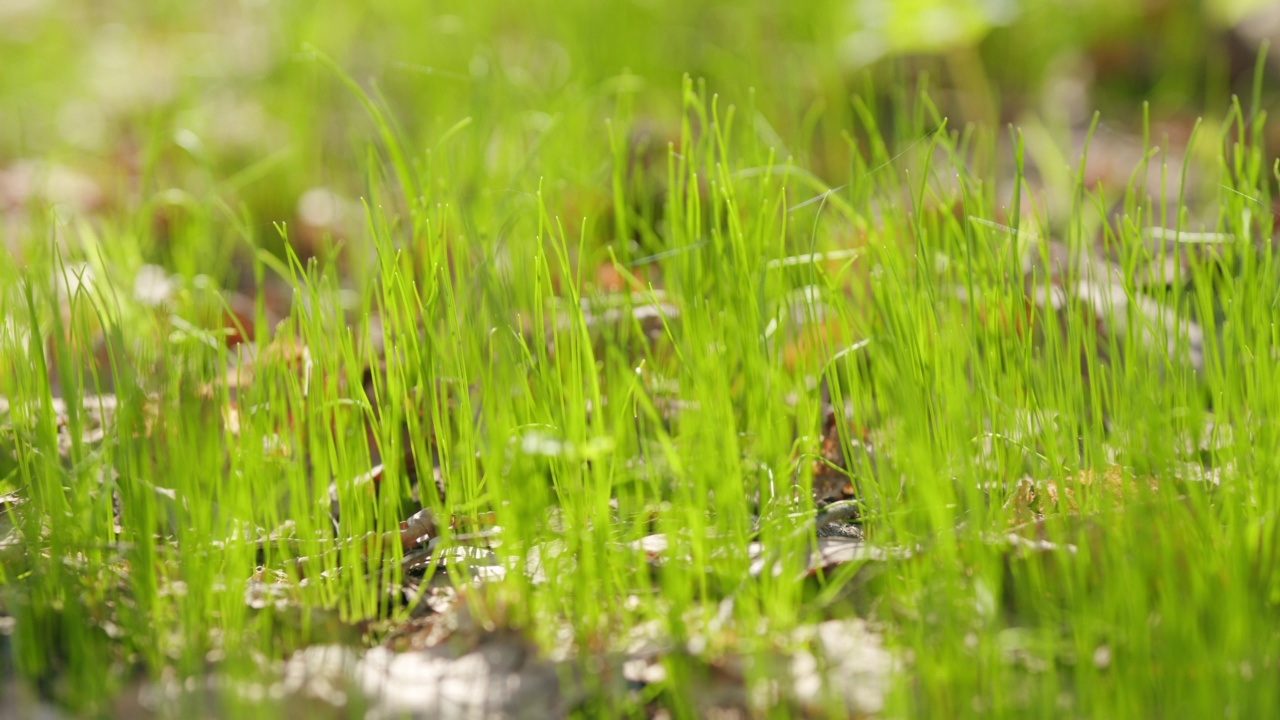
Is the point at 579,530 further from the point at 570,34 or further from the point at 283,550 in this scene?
the point at 570,34

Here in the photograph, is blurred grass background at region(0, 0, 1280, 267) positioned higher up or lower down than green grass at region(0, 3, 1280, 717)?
higher up

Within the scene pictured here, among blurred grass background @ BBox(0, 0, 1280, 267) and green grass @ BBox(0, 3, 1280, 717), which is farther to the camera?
blurred grass background @ BBox(0, 0, 1280, 267)

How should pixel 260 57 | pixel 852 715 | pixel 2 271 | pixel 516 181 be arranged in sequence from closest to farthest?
pixel 852 715 → pixel 2 271 → pixel 516 181 → pixel 260 57

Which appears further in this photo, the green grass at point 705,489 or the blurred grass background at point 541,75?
the blurred grass background at point 541,75

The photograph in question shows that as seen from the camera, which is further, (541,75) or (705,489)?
(541,75)

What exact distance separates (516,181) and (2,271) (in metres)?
0.66

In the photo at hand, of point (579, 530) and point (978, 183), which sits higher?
point (978, 183)

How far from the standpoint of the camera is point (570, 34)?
8.98 ft

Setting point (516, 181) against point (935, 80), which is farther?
point (935, 80)

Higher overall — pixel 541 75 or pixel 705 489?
pixel 541 75

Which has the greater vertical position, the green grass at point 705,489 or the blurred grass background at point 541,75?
the blurred grass background at point 541,75

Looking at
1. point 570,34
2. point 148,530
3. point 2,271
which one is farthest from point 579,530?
point 570,34

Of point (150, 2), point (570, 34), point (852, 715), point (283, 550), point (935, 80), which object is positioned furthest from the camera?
point (150, 2)

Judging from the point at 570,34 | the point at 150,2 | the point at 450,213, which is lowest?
the point at 450,213
